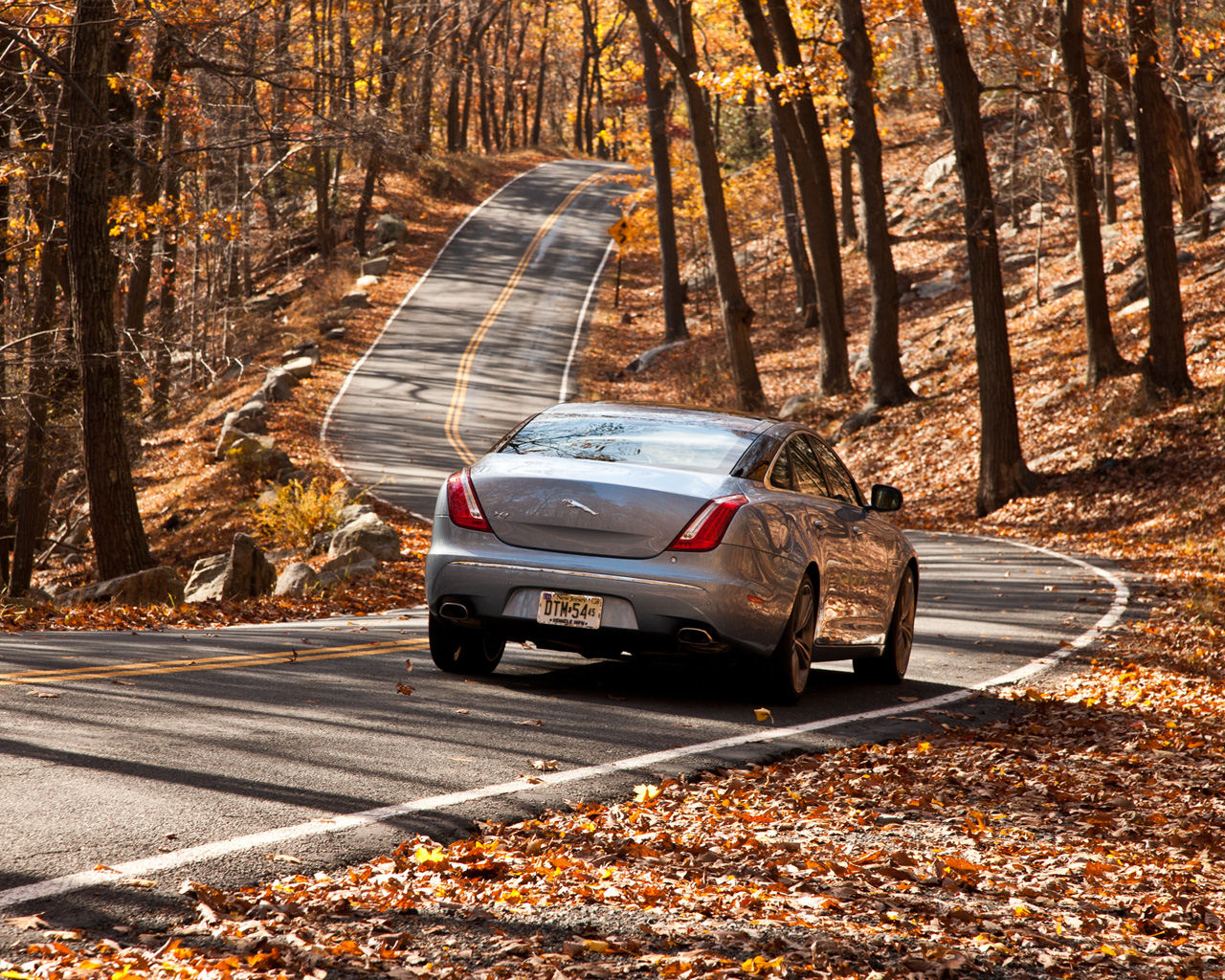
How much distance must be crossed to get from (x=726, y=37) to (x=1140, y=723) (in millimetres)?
63976

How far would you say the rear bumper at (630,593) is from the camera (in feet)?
24.6

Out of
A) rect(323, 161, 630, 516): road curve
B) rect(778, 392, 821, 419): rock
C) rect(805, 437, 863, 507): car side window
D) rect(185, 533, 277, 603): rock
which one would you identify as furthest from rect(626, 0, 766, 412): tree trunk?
rect(805, 437, 863, 507): car side window

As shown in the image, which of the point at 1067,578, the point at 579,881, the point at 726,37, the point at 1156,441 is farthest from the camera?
the point at 726,37

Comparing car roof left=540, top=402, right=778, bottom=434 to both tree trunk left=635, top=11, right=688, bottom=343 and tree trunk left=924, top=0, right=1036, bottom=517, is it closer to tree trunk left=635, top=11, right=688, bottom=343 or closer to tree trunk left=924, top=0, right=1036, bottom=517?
tree trunk left=924, top=0, right=1036, bottom=517

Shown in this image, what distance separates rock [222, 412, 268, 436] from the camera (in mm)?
28219

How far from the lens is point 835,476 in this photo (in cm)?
955

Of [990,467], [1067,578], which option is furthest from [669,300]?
[1067,578]

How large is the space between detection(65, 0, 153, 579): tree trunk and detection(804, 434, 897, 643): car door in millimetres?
8736

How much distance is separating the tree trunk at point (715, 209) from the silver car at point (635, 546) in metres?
21.0

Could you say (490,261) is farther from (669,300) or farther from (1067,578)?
(1067,578)

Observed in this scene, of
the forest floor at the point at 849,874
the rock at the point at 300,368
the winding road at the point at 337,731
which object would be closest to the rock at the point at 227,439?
the rock at the point at 300,368

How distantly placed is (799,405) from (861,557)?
22.6 metres

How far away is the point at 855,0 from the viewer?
25641mm

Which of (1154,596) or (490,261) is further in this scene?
(490,261)
